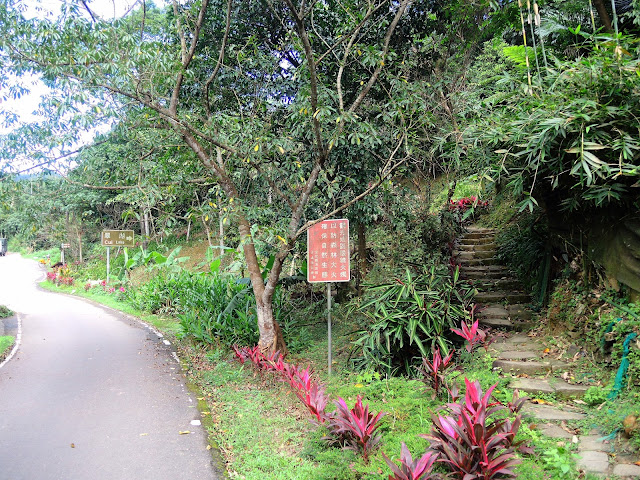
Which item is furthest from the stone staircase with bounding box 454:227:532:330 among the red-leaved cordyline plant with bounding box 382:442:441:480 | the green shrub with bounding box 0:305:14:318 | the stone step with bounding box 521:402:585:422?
the green shrub with bounding box 0:305:14:318

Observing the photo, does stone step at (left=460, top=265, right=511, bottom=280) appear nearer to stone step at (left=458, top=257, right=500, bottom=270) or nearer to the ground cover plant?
stone step at (left=458, top=257, right=500, bottom=270)

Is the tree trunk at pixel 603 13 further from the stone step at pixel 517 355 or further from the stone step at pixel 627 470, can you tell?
the stone step at pixel 627 470

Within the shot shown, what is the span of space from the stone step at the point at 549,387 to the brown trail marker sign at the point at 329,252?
8.56 ft

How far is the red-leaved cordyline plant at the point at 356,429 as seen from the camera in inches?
156

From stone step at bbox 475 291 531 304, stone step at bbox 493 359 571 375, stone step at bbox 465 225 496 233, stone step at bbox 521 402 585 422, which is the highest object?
stone step at bbox 465 225 496 233

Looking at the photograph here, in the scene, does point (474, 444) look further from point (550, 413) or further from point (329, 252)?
point (329, 252)

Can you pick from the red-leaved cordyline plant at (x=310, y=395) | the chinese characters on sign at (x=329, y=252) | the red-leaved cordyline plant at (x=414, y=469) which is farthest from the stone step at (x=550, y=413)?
the chinese characters on sign at (x=329, y=252)

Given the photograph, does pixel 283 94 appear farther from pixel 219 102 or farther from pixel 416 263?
pixel 416 263

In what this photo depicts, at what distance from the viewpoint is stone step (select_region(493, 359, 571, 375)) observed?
17.7 feet

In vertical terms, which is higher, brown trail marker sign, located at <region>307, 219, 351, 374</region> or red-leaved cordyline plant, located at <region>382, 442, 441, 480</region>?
brown trail marker sign, located at <region>307, 219, 351, 374</region>

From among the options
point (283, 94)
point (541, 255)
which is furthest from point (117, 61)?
point (541, 255)

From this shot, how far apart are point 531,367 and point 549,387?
49 centimetres

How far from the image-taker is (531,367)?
545 cm

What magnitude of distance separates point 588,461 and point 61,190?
7220 mm
